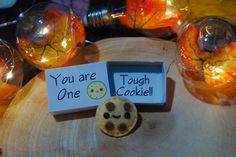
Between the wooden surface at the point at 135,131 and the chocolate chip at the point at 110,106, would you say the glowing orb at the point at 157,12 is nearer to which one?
the wooden surface at the point at 135,131

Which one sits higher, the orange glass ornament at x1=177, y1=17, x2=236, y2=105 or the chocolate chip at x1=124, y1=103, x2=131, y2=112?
the orange glass ornament at x1=177, y1=17, x2=236, y2=105

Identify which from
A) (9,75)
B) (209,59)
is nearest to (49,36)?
(9,75)

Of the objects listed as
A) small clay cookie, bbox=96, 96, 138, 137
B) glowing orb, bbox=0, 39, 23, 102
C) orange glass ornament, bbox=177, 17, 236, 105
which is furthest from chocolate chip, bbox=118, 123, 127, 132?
glowing orb, bbox=0, 39, 23, 102

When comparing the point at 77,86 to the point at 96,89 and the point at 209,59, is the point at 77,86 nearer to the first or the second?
the point at 96,89

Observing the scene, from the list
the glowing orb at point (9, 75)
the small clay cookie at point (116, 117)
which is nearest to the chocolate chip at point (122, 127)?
the small clay cookie at point (116, 117)

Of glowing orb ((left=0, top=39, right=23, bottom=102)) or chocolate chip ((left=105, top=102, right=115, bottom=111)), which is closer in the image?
chocolate chip ((left=105, top=102, right=115, bottom=111))

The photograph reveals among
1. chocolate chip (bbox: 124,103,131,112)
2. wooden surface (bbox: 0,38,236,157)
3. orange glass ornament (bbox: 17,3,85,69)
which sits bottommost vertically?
wooden surface (bbox: 0,38,236,157)

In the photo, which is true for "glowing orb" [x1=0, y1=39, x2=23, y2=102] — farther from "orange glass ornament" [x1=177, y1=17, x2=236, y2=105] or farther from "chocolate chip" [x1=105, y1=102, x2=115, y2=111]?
"orange glass ornament" [x1=177, y1=17, x2=236, y2=105]
